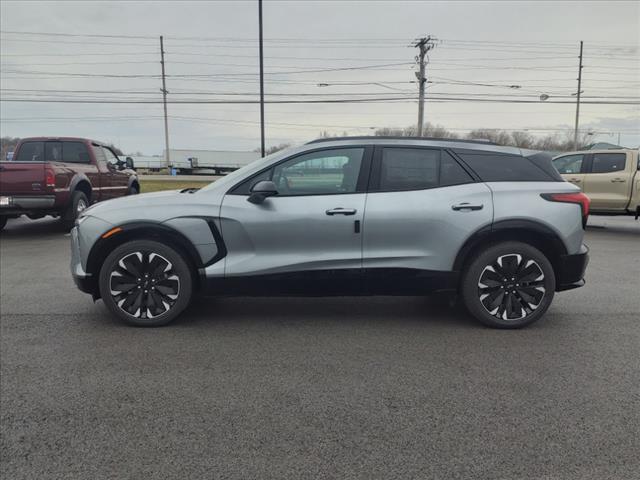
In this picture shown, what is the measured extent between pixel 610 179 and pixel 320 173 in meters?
8.91

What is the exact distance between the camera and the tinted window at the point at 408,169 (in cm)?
440

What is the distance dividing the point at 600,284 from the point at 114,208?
225 inches

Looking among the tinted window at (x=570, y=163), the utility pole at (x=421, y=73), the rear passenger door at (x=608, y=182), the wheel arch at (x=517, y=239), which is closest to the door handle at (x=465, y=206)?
the wheel arch at (x=517, y=239)

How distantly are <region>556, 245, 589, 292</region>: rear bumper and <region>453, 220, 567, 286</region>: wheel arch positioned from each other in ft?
0.10

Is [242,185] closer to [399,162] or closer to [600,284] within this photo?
[399,162]

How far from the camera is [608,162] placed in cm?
1086

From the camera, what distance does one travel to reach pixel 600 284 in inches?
242

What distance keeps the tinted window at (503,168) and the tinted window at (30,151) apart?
10474 mm

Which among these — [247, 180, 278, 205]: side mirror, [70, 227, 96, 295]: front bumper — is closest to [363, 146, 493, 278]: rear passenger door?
[247, 180, 278, 205]: side mirror

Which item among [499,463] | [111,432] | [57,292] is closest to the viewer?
[499,463]

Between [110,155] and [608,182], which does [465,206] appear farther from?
[110,155]

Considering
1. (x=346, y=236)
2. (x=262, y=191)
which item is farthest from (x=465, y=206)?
(x=262, y=191)

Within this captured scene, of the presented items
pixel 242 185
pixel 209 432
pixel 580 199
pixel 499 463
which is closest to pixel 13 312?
pixel 242 185

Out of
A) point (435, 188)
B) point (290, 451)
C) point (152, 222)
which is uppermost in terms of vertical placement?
point (435, 188)
